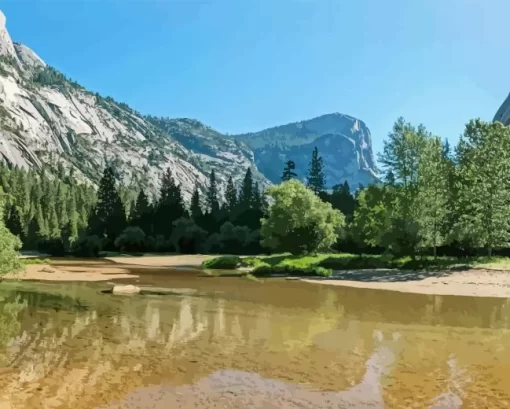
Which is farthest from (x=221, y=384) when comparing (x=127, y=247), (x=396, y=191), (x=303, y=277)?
(x=127, y=247)

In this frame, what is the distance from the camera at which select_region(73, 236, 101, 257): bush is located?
350 feet

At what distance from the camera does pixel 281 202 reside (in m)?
70.9

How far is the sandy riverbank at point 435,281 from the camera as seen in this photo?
129 feet

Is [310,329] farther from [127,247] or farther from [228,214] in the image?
[228,214]

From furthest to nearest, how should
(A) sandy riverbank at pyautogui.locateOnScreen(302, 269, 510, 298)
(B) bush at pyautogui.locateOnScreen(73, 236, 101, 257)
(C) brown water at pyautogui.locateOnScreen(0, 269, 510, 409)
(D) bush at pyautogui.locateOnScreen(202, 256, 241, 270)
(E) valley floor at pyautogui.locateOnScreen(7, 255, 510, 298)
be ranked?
(B) bush at pyautogui.locateOnScreen(73, 236, 101, 257) < (D) bush at pyautogui.locateOnScreen(202, 256, 241, 270) < (E) valley floor at pyautogui.locateOnScreen(7, 255, 510, 298) < (A) sandy riverbank at pyautogui.locateOnScreen(302, 269, 510, 298) < (C) brown water at pyautogui.locateOnScreen(0, 269, 510, 409)

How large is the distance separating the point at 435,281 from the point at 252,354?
3167cm

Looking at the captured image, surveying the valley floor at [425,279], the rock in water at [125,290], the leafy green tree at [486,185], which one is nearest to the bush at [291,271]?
the valley floor at [425,279]

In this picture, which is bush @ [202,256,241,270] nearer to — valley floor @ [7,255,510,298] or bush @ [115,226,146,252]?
valley floor @ [7,255,510,298]

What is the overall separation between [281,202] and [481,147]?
2686cm

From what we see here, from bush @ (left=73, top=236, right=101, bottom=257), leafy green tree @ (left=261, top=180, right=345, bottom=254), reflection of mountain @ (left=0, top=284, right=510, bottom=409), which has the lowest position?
reflection of mountain @ (left=0, top=284, right=510, bottom=409)

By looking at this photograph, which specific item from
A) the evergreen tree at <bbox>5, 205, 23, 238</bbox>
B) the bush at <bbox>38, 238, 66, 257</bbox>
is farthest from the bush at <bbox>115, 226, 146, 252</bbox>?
the evergreen tree at <bbox>5, 205, 23, 238</bbox>

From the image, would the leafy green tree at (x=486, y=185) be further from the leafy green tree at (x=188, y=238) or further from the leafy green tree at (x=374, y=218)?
the leafy green tree at (x=188, y=238)

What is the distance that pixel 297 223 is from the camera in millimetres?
69812

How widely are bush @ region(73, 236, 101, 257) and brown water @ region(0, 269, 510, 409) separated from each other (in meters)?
77.6
